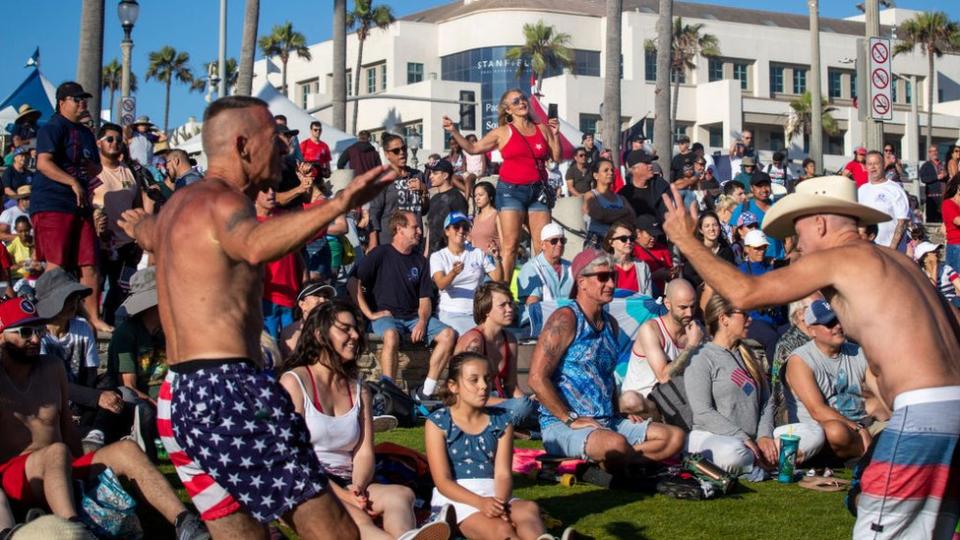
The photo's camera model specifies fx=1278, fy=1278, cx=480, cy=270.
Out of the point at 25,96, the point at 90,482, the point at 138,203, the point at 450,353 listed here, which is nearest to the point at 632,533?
the point at 90,482

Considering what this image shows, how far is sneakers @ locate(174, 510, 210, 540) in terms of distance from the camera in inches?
247

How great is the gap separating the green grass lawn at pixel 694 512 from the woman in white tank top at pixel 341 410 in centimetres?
102

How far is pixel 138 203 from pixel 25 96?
11.8m

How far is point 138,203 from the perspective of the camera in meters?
→ 11.8

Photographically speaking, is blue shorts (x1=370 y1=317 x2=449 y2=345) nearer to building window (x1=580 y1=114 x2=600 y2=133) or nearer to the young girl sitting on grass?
the young girl sitting on grass

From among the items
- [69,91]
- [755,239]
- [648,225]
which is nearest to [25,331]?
[69,91]

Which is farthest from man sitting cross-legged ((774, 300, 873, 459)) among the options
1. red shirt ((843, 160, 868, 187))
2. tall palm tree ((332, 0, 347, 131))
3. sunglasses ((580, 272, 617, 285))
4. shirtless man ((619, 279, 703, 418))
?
tall palm tree ((332, 0, 347, 131))

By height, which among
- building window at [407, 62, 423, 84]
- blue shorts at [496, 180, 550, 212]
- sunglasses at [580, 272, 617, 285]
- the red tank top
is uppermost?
building window at [407, 62, 423, 84]

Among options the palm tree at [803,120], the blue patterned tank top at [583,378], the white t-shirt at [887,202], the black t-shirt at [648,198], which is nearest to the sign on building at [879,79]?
the white t-shirt at [887,202]

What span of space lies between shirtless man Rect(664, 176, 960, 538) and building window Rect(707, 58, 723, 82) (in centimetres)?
6451

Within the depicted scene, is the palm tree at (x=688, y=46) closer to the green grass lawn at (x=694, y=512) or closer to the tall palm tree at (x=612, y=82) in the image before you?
the tall palm tree at (x=612, y=82)

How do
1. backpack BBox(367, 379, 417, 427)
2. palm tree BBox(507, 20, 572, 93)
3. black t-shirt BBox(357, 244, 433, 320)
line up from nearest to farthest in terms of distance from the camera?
backpack BBox(367, 379, 417, 427), black t-shirt BBox(357, 244, 433, 320), palm tree BBox(507, 20, 572, 93)

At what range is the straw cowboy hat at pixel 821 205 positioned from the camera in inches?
215

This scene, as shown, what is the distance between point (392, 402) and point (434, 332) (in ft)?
5.24
